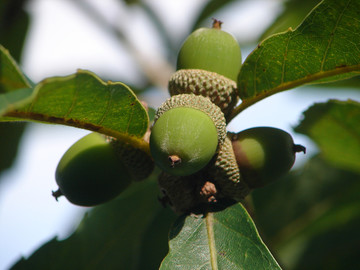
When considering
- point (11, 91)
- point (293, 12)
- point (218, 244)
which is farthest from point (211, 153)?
point (293, 12)

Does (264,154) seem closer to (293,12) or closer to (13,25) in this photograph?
(293,12)

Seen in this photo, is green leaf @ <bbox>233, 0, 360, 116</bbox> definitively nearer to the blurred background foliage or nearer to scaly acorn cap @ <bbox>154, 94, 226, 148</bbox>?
scaly acorn cap @ <bbox>154, 94, 226, 148</bbox>

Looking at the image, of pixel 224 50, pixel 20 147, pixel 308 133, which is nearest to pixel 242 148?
pixel 224 50

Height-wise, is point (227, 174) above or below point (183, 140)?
below

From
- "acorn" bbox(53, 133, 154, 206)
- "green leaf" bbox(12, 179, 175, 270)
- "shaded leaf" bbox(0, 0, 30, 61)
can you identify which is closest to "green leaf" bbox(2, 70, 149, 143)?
"acorn" bbox(53, 133, 154, 206)

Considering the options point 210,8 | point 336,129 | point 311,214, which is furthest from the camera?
point 210,8

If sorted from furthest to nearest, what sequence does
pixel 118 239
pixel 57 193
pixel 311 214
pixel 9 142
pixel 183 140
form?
pixel 9 142, pixel 311 214, pixel 118 239, pixel 57 193, pixel 183 140
